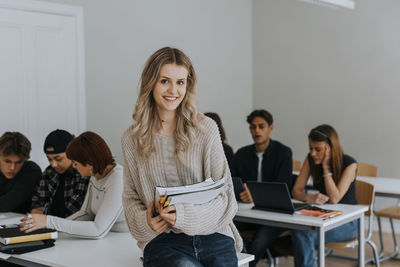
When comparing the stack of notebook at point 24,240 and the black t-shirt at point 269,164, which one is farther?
the black t-shirt at point 269,164

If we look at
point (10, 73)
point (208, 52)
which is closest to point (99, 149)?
point (10, 73)

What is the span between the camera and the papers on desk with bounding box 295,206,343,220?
319 centimetres

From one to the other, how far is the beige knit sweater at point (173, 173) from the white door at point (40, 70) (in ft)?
9.51

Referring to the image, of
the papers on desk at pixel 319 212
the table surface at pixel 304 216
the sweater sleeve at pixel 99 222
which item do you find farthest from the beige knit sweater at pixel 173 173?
the papers on desk at pixel 319 212

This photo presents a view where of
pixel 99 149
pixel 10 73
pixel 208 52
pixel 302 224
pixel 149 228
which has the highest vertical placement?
pixel 208 52

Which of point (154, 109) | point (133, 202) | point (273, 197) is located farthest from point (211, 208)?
point (273, 197)

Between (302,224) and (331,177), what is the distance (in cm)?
70

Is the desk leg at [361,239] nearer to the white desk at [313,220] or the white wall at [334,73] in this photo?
the white desk at [313,220]

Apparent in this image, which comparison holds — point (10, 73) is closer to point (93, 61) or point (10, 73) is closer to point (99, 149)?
point (93, 61)

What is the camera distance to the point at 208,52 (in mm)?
6324

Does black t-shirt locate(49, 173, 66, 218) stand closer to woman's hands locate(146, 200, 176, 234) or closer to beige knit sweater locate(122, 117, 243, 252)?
beige knit sweater locate(122, 117, 243, 252)

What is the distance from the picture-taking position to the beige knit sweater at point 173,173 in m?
1.98

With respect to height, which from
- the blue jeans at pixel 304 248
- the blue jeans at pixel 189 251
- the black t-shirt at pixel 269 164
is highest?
the black t-shirt at pixel 269 164

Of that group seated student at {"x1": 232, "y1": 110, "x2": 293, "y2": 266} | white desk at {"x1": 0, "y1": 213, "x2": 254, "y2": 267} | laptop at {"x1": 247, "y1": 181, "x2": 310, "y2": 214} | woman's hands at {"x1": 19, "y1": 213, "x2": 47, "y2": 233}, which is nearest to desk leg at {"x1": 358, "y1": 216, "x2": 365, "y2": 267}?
laptop at {"x1": 247, "y1": 181, "x2": 310, "y2": 214}
